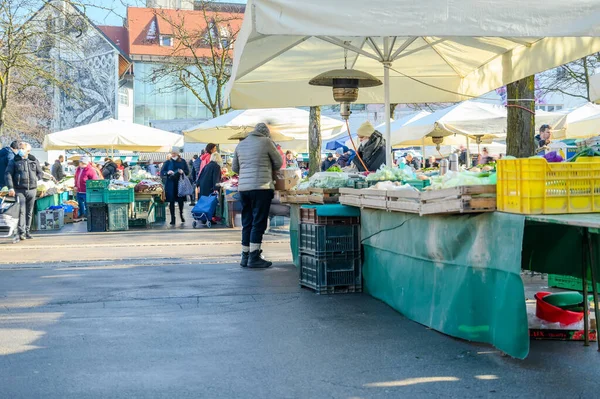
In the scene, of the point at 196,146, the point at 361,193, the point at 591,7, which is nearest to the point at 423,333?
the point at 361,193

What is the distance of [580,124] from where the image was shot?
59.4 feet

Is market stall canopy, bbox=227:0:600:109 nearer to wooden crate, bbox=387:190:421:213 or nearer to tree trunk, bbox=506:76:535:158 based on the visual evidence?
tree trunk, bbox=506:76:535:158

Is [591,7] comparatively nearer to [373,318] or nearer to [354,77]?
[373,318]

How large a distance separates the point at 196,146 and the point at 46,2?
4895cm

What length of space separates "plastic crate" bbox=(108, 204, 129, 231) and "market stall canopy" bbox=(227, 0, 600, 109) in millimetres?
7129

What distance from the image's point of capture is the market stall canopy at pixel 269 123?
62.9ft

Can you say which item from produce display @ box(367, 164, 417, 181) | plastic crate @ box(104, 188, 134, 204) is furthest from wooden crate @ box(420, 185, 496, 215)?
plastic crate @ box(104, 188, 134, 204)

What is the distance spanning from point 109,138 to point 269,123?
5463 millimetres

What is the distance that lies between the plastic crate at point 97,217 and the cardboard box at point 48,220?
1.56 meters

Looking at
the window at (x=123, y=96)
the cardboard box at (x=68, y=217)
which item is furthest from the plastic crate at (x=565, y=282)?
the window at (x=123, y=96)

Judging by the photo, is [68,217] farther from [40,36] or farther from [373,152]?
[373,152]

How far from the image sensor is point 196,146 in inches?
2589

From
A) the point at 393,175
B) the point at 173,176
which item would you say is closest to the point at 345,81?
the point at 393,175

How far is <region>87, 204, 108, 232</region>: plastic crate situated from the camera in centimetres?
1847
